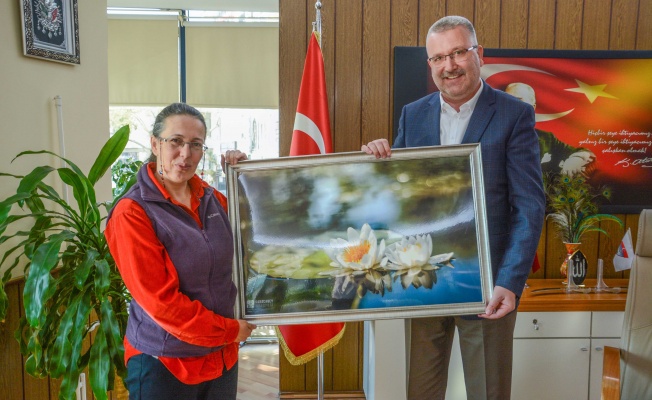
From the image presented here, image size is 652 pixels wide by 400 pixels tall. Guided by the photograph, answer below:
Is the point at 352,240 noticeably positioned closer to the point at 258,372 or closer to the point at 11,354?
the point at 11,354

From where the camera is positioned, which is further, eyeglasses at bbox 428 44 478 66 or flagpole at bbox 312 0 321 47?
flagpole at bbox 312 0 321 47

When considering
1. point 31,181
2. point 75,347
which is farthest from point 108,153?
point 75,347

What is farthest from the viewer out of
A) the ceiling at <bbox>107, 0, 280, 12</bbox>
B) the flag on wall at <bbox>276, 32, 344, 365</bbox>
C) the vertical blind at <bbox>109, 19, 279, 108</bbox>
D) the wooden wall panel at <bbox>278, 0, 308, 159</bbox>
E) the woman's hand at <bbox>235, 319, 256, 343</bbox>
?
the vertical blind at <bbox>109, 19, 279, 108</bbox>

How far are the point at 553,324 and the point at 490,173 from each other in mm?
1449

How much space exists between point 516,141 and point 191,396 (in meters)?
1.17

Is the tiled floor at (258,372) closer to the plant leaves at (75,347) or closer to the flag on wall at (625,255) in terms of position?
the plant leaves at (75,347)

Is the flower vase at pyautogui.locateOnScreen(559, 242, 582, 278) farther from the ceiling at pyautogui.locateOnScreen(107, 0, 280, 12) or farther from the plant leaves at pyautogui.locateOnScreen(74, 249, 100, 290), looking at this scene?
the ceiling at pyautogui.locateOnScreen(107, 0, 280, 12)

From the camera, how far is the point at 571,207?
280cm

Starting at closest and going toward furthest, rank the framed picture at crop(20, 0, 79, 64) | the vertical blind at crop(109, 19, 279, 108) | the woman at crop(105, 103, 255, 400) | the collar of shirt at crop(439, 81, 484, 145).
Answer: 1. the woman at crop(105, 103, 255, 400)
2. the collar of shirt at crop(439, 81, 484, 145)
3. the framed picture at crop(20, 0, 79, 64)
4. the vertical blind at crop(109, 19, 279, 108)

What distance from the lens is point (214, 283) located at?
1402 mm

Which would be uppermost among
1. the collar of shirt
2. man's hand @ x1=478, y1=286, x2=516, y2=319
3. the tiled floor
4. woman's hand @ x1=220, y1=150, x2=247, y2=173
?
the collar of shirt

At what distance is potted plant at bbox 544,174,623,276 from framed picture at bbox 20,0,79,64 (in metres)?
2.58

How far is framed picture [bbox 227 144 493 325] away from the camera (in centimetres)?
147

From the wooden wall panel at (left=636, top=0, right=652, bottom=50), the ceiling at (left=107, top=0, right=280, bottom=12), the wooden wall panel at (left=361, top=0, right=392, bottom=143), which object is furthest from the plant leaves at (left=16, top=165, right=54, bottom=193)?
the wooden wall panel at (left=636, top=0, right=652, bottom=50)
